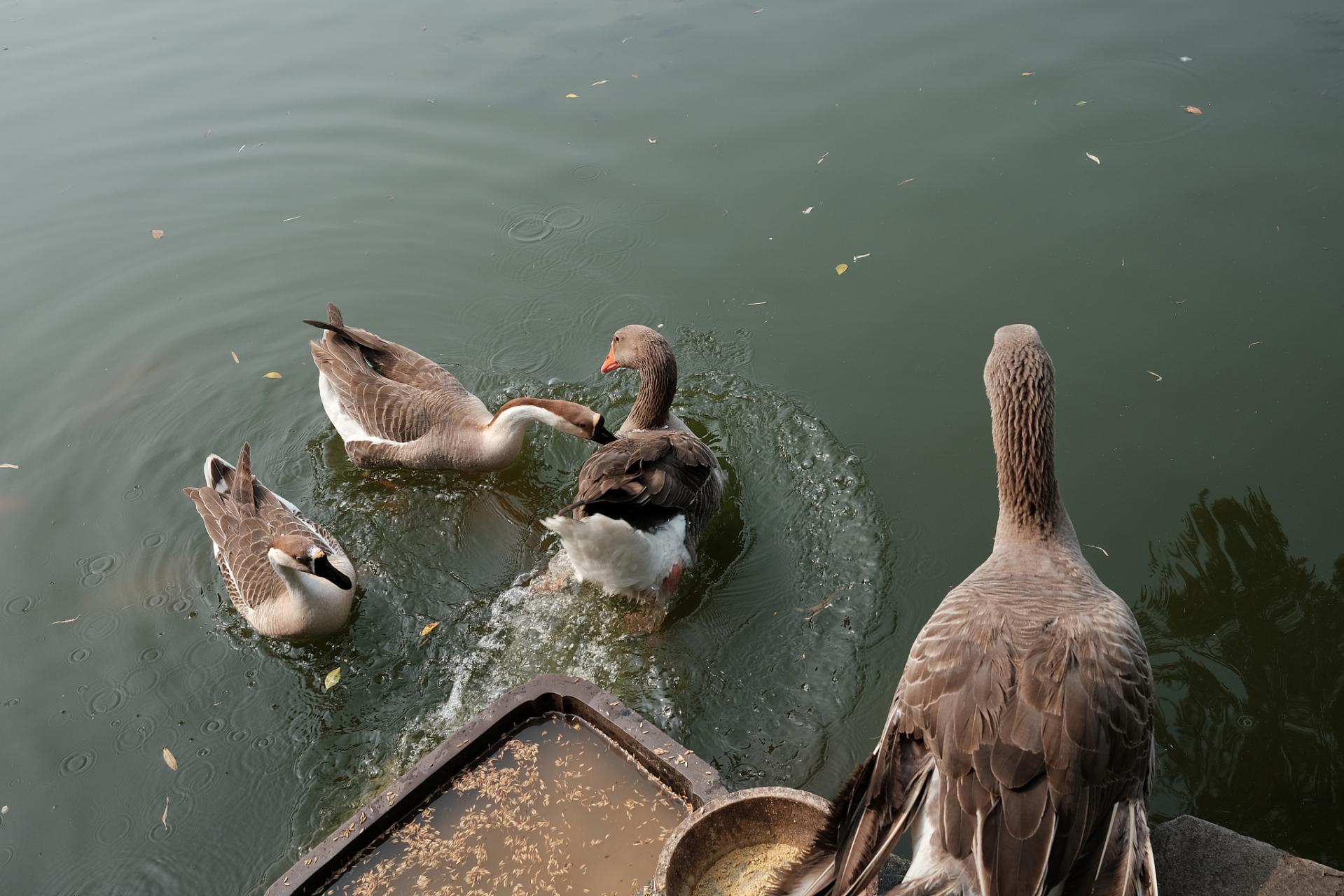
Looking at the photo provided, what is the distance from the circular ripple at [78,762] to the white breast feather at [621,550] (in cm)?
282

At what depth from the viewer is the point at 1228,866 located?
3.46m

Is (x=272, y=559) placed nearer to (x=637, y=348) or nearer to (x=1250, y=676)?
(x=637, y=348)

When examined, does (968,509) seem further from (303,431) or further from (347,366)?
(303,431)

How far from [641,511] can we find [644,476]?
200mm

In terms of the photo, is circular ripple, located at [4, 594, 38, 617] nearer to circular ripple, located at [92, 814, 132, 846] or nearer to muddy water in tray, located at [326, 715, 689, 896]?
circular ripple, located at [92, 814, 132, 846]

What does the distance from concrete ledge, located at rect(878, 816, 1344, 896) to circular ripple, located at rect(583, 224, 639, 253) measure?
5.95m

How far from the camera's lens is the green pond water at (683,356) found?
500 cm

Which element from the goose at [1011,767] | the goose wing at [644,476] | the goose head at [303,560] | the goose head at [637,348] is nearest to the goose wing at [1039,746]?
the goose at [1011,767]

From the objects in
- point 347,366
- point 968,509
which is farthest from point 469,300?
point 968,509

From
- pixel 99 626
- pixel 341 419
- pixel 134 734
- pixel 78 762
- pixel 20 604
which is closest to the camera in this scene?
pixel 78 762

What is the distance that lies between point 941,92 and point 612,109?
332cm

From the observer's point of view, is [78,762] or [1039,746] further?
[78,762]

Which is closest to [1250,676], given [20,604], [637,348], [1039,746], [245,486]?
[1039,746]

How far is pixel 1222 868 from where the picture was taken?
3459 mm
